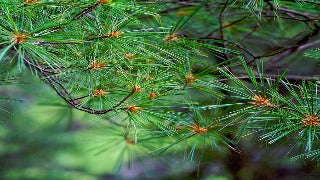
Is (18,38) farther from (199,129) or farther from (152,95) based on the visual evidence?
(199,129)

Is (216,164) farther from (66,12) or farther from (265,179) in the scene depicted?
(66,12)

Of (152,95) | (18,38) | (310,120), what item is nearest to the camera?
(18,38)

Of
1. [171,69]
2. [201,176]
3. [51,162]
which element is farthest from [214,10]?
[51,162]

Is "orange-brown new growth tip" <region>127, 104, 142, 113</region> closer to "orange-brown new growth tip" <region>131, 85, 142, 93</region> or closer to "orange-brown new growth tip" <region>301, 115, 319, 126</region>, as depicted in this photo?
"orange-brown new growth tip" <region>131, 85, 142, 93</region>

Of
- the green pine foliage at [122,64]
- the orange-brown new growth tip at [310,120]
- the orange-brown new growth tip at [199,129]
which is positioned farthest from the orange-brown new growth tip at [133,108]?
the orange-brown new growth tip at [310,120]

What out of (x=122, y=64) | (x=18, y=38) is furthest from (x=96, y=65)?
(x=18, y=38)

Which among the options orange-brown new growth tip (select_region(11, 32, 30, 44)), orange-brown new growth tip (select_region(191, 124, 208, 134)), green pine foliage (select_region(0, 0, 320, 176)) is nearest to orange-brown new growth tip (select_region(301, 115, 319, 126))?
green pine foliage (select_region(0, 0, 320, 176))

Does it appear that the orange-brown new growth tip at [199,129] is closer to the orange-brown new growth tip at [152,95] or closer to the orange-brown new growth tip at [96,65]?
the orange-brown new growth tip at [152,95]

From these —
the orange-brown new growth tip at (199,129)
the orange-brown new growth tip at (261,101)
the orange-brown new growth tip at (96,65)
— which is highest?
the orange-brown new growth tip at (96,65)
